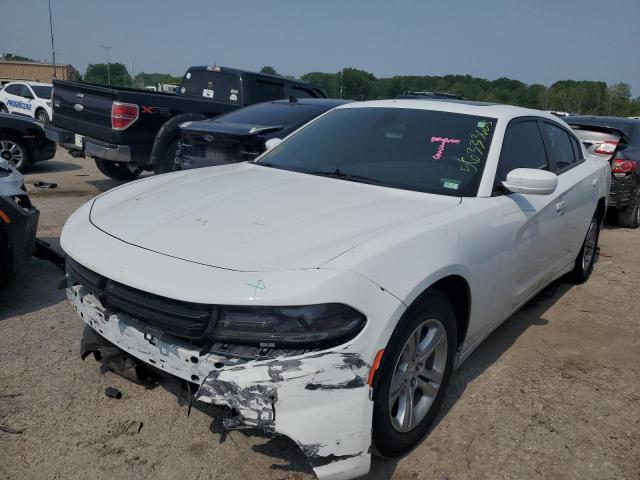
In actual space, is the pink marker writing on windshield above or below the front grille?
above

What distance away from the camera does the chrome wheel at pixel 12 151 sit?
30.0ft

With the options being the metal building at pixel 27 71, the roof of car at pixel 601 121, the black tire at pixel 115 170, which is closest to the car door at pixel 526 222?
the roof of car at pixel 601 121

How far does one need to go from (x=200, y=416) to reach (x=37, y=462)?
0.73m

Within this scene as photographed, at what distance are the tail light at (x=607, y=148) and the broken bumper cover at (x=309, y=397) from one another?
255 inches

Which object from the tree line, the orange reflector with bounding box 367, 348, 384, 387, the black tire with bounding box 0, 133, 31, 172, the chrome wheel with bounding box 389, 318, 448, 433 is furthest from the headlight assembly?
the tree line

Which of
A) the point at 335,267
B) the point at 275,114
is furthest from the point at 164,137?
the point at 335,267

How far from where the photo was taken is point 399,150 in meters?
3.26

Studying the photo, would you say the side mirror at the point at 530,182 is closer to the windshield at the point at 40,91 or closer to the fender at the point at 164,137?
the fender at the point at 164,137

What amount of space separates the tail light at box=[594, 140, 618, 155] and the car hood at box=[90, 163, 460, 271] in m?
5.51

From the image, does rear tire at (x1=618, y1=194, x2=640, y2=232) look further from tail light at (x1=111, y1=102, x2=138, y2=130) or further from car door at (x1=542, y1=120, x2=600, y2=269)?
tail light at (x1=111, y1=102, x2=138, y2=130)

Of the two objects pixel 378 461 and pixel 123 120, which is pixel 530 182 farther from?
pixel 123 120

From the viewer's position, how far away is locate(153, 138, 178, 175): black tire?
6961 millimetres

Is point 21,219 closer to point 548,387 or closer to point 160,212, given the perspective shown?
point 160,212

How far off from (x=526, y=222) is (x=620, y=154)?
17.5 feet
